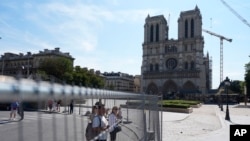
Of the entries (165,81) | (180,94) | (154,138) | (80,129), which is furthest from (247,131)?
(165,81)

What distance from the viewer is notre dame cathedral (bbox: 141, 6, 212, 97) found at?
11012 centimetres

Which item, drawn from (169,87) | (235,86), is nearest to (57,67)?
(169,87)

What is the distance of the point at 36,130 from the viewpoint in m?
2.03

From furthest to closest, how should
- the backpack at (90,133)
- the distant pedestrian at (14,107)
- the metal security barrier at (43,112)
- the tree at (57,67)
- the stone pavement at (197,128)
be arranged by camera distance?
the tree at (57,67) < the stone pavement at (197,128) < the backpack at (90,133) < the distant pedestrian at (14,107) < the metal security barrier at (43,112)

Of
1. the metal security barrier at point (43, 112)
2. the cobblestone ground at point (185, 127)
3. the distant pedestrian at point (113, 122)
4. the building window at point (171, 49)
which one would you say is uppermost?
the building window at point (171, 49)

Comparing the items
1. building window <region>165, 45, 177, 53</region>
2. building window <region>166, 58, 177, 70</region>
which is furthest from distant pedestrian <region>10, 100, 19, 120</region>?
building window <region>166, 58, 177, 70</region>

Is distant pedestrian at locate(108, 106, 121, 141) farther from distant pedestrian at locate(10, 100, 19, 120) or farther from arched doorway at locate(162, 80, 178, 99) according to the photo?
arched doorway at locate(162, 80, 178, 99)

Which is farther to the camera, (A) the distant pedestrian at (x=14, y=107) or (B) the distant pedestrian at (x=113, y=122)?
(B) the distant pedestrian at (x=113, y=122)

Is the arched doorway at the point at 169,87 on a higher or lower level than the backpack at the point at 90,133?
lower

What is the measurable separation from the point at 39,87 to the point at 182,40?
113800 mm

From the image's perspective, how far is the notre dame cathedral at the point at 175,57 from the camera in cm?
11012

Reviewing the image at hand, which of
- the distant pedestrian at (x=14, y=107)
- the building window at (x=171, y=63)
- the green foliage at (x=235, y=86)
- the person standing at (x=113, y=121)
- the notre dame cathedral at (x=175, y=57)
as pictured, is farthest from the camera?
the green foliage at (x=235, y=86)

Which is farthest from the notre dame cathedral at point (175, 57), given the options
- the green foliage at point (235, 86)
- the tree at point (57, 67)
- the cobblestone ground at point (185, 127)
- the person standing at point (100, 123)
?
the person standing at point (100, 123)

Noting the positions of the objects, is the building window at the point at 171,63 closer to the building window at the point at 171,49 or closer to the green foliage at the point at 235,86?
the building window at the point at 171,49
